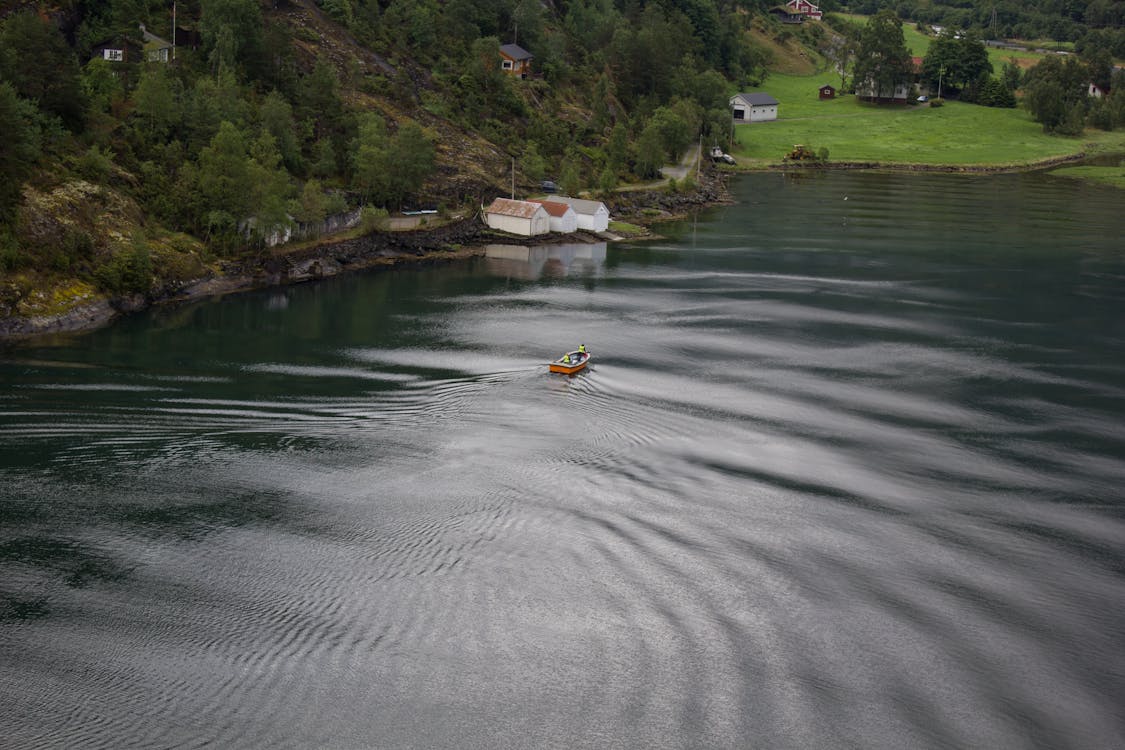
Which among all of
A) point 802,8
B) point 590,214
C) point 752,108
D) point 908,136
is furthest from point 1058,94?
point 590,214

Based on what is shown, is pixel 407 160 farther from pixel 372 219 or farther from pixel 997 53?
pixel 997 53

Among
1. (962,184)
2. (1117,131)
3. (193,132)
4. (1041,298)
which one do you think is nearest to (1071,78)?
(1117,131)

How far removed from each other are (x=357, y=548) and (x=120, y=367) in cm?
2400

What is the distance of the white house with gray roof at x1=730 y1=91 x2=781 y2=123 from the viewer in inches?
6063

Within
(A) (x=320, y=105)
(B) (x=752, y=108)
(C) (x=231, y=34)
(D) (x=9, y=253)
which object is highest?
(B) (x=752, y=108)

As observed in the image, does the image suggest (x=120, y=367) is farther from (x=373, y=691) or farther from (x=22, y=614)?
(x=373, y=691)

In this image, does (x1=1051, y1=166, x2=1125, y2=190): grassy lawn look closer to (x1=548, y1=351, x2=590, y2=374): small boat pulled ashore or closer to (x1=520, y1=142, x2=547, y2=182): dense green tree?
(x1=520, y1=142, x2=547, y2=182): dense green tree

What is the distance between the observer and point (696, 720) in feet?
88.4

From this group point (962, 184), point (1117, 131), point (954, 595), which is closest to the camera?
point (954, 595)

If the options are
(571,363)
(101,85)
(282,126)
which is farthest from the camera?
(282,126)

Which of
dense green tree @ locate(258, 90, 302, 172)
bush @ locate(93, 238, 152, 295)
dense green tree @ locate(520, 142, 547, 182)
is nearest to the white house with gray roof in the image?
dense green tree @ locate(520, 142, 547, 182)

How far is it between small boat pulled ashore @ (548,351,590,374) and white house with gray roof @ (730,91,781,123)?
110023 mm

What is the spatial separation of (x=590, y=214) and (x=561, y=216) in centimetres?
290

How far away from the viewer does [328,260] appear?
7694 cm
